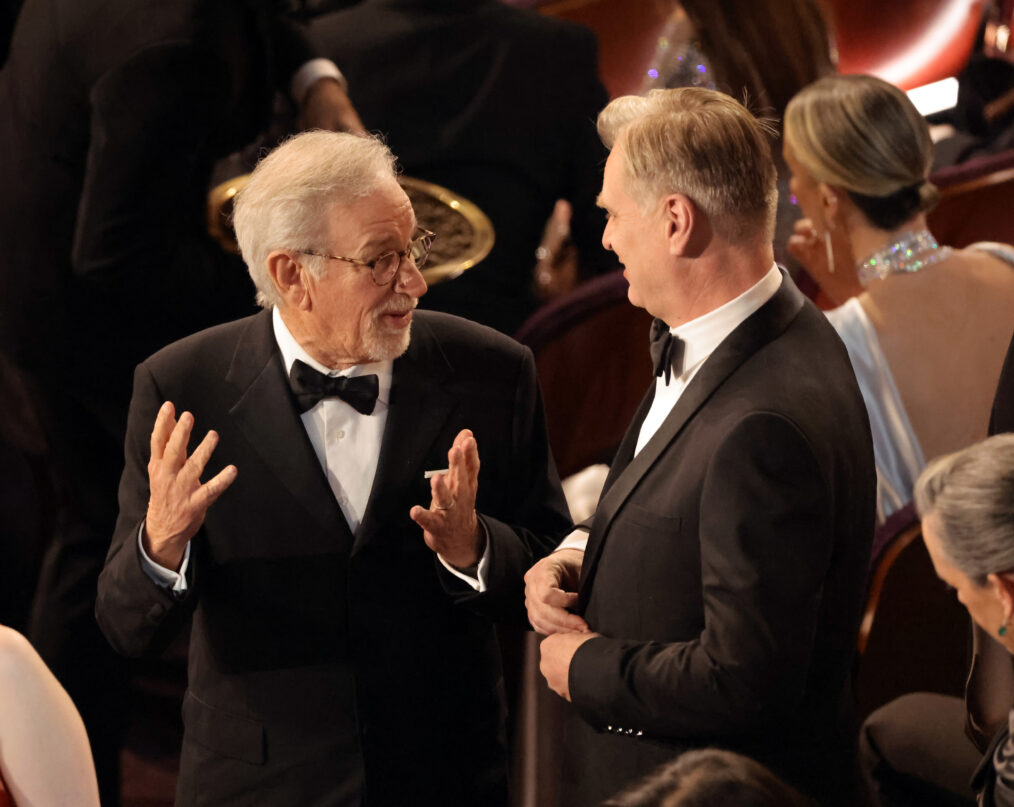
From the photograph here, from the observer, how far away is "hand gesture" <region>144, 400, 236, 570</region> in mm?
1731

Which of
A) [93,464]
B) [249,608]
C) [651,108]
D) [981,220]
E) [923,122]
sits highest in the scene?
[651,108]

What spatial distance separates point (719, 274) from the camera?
1.64 m

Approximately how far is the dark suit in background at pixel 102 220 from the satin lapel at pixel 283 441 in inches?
30.6

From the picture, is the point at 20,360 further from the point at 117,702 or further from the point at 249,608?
the point at 249,608

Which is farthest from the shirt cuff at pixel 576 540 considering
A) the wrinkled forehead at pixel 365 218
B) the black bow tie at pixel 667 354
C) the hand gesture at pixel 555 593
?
the wrinkled forehead at pixel 365 218

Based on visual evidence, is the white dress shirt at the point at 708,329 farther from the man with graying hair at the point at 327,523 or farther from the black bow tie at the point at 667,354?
the man with graying hair at the point at 327,523

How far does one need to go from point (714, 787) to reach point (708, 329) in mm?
607

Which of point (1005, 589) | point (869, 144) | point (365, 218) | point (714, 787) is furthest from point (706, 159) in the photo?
point (869, 144)

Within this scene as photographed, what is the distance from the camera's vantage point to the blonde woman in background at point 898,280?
8.29 feet

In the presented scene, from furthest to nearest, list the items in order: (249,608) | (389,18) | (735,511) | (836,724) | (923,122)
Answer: (389,18)
(923,122)
(249,608)
(836,724)
(735,511)

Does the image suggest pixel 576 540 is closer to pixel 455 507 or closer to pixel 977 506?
pixel 455 507

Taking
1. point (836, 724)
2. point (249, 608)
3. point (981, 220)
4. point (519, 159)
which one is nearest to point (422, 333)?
point (249, 608)

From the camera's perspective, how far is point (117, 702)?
8.88 ft

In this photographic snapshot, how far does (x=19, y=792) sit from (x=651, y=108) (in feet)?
4.46
